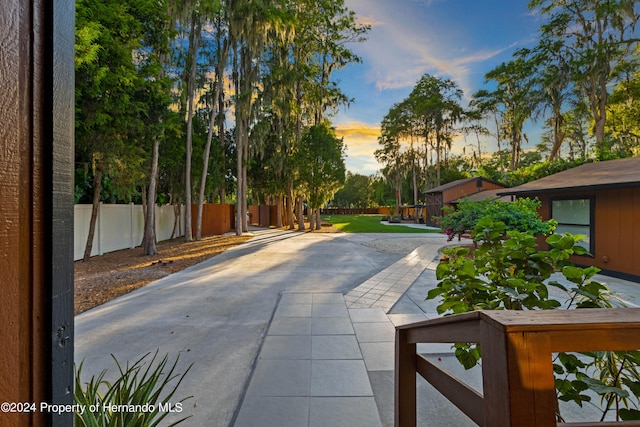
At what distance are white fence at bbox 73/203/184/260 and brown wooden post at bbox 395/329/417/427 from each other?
938 cm

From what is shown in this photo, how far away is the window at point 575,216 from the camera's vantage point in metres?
7.30

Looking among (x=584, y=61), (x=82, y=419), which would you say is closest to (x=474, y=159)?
(x=584, y=61)

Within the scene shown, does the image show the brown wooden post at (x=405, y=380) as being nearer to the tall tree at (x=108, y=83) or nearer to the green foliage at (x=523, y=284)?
the green foliage at (x=523, y=284)

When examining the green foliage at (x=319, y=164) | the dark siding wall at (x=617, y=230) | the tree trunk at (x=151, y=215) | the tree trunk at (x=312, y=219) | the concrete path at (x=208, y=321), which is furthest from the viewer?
the tree trunk at (x=312, y=219)

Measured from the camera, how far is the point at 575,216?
7.75 meters

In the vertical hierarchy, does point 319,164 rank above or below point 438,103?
below

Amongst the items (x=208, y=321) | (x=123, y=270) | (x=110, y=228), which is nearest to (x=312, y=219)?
(x=110, y=228)

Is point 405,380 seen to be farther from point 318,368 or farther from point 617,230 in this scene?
point 617,230

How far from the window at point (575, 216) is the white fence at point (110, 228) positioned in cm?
1346

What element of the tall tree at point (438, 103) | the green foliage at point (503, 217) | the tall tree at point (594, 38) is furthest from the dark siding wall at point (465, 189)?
the green foliage at point (503, 217)

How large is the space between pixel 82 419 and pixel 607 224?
9.69 m

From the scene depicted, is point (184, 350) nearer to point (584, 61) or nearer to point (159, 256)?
point (159, 256)

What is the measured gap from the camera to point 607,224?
680 centimetres

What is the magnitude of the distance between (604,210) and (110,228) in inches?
561
